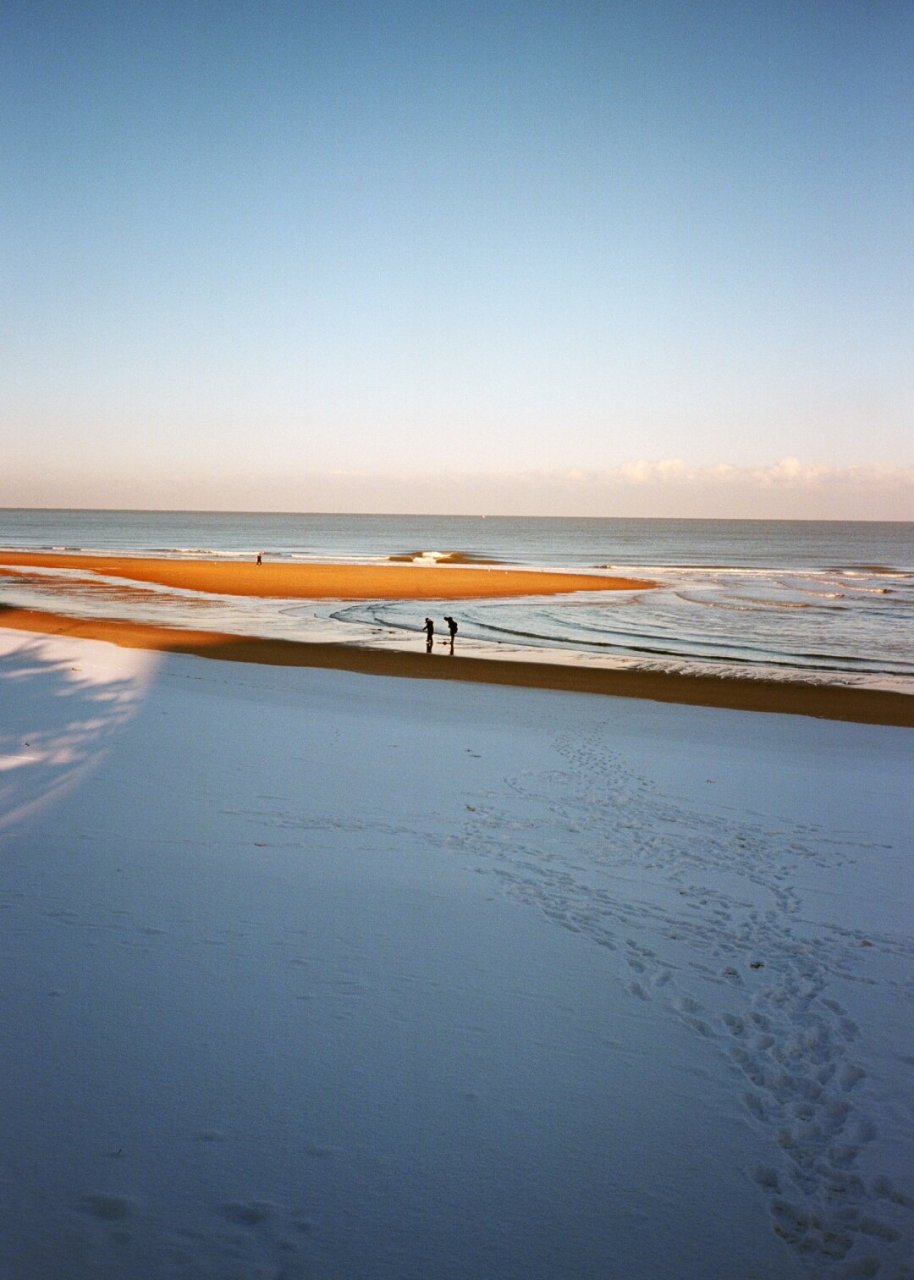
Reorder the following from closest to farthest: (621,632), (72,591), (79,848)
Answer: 1. (79,848)
2. (621,632)
3. (72,591)

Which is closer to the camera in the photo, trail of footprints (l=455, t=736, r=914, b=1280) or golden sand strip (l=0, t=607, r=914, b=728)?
trail of footprints (l=455, t=736, r=914, b=1280)

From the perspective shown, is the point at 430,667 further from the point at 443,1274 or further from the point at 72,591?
the point at 72,591

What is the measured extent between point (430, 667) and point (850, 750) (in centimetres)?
920

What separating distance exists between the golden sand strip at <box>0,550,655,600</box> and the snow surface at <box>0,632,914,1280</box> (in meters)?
30.3

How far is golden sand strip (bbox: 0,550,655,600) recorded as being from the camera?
41.8 meters

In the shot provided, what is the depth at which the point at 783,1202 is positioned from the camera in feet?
13.4

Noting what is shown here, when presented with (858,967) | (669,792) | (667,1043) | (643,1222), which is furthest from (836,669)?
(643,1222)

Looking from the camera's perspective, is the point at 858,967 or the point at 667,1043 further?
the point at 858,967

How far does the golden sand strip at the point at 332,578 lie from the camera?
137 ft

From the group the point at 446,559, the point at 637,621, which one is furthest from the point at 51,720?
the point at 446,559

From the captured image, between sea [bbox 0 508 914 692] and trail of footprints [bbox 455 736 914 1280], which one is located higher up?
sea [bbox 0 508 914 692]

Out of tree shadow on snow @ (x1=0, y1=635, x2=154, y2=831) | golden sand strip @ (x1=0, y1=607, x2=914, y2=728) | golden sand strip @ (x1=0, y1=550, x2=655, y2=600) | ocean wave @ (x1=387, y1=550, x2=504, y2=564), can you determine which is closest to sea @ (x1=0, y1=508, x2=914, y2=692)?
golden sand strip @ (x1=0, y1=607, x2=914, y2=728)

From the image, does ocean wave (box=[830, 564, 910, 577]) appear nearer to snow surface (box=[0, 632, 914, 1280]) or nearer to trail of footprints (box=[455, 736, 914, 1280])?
trail of footprints (box=[455, 736, 914, 1280])

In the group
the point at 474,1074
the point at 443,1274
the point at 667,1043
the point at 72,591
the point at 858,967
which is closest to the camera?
the point at 443,1274
